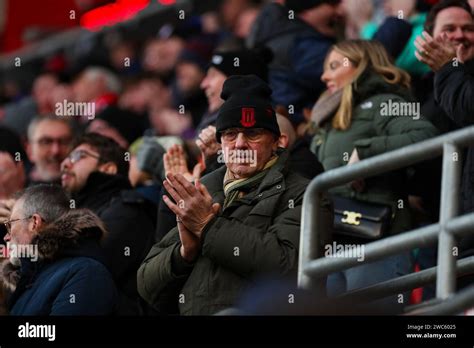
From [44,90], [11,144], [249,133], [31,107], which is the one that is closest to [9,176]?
[11,144]

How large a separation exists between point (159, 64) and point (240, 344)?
340 inches

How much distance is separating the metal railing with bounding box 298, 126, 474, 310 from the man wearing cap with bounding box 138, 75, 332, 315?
1.17 ft

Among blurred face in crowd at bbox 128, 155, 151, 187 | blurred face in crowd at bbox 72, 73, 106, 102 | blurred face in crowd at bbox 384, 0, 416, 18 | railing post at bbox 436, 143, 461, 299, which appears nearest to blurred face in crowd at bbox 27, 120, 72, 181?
blurred face in crowd at bbox 128, 155, 151, 187

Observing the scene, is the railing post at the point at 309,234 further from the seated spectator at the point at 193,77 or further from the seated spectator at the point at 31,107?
the seated spectator at the point at 31,107

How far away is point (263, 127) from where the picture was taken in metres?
9.42

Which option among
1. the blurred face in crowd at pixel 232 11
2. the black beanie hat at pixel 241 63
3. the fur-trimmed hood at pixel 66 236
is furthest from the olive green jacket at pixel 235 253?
the blurred face in crowd at pixel 232 11

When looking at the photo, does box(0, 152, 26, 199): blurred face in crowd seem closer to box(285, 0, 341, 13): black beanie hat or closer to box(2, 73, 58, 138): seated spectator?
box(285, 0, 341, 13): black beanie hat

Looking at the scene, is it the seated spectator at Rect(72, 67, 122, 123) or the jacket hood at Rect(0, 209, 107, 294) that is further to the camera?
the seated spectator at Rect(72, 67, 122, 123)

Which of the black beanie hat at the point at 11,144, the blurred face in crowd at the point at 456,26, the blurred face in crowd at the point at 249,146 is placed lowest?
the blurred face in crowd at the point at 249,146

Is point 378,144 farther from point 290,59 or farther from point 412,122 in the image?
point 290,59

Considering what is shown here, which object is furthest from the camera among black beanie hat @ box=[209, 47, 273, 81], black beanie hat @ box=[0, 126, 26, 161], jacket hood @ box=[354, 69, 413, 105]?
black beanie hat @ box=[0, 126, 26, 161]

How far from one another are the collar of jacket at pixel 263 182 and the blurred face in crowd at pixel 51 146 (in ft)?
12.1

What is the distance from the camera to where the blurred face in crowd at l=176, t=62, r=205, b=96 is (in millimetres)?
15414

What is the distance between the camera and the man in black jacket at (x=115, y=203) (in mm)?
10680
